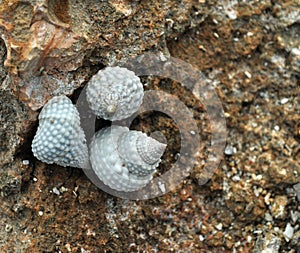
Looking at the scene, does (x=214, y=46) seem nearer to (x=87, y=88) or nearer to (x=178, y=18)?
(x=178, y=18)

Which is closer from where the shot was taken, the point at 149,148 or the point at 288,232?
the point at 149,148

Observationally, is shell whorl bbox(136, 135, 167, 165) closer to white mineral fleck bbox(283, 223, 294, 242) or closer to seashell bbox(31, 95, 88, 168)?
seashell bbox(31, 95, 88, 168)

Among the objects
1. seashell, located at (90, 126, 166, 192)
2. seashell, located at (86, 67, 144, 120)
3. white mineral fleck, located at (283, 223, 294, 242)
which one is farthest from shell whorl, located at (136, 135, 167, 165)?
white mineral fleck, located at (283, 223, 294, 242)

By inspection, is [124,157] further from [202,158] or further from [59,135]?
[202,158]

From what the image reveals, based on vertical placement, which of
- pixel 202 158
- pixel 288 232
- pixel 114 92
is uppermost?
pixel 114 92

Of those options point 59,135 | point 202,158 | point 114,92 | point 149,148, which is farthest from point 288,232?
point 59,135
